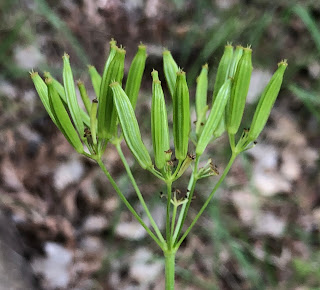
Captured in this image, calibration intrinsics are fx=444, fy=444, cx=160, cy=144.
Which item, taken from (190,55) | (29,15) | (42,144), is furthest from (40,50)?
(190,55)

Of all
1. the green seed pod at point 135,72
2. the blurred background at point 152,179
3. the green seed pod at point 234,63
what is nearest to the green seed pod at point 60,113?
the green seed pod at point 135,72

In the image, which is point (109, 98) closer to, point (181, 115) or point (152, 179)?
point (181, 115)

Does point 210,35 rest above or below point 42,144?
above

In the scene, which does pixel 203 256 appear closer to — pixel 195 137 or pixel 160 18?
pixel 195 137

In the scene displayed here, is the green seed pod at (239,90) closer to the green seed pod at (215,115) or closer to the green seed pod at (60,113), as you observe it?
the green seed pod at (215,115)

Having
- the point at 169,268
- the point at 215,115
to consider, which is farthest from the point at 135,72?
the point at 169,268

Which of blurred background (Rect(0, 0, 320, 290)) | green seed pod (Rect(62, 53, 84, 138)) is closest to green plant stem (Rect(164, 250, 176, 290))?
green seed pod (Rect(62, 53, 84, 138))
